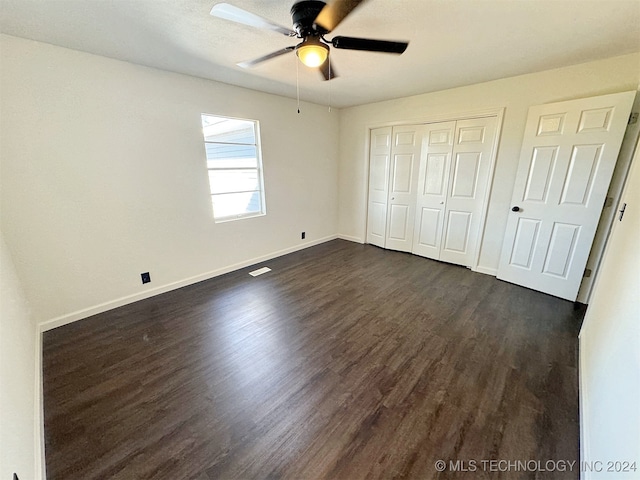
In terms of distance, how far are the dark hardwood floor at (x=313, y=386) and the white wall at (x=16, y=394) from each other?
0.56 feet

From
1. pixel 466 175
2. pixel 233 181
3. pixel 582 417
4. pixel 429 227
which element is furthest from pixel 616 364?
pixel 233 181

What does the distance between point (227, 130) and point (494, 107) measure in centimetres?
344

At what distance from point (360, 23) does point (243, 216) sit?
8.78 feet

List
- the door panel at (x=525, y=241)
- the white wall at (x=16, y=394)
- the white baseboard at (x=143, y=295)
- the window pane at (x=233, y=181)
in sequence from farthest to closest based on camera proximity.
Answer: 1. the window pane at (x=233, y=181)
2. the door panel at (x=525, y=241)
3. the white baseboard at (x=143, y=295)
4. the white wall at (x=16, y=394)

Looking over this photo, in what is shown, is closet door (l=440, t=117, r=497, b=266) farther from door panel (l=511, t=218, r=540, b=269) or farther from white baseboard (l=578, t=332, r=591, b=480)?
white baseboard (l=578, t=332, r=591, b=480)

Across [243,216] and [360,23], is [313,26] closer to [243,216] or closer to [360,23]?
[360,23]

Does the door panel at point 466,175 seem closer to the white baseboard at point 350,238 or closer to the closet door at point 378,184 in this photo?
the closet door at point 378,184

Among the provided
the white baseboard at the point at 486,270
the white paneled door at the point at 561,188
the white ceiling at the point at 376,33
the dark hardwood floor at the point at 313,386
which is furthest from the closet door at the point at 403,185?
the dark hardwood floor at the point at 313,386

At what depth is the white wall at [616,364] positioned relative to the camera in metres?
1.04

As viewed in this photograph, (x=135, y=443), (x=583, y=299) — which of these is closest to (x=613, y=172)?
(x=583, y=299)

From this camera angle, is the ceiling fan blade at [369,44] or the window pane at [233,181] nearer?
the ceiling fan blade at [369,44]

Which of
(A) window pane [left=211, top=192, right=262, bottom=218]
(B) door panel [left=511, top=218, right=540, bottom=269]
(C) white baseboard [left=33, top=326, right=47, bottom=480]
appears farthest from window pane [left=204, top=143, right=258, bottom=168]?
(B) door panel [left=511, top=218, right=540, bottom=269]

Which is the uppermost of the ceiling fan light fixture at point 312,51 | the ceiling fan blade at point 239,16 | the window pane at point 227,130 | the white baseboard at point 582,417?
the ceiling fan blade at point 239,16

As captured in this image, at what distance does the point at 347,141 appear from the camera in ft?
15.8
